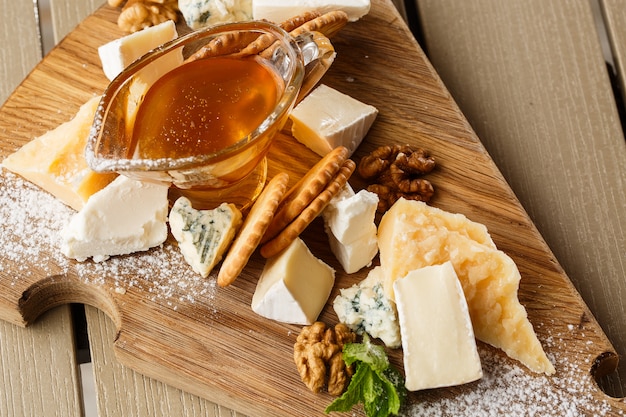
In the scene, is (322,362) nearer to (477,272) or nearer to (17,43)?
(477,272)

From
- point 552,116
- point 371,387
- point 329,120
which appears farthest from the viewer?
point 552,116

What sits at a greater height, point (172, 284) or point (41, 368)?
point (172, 284)

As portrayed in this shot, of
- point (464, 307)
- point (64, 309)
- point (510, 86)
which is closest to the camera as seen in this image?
point (464, 307)

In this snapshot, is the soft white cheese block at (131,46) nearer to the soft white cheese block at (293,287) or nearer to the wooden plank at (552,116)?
the soft white cheese block at (293,287)

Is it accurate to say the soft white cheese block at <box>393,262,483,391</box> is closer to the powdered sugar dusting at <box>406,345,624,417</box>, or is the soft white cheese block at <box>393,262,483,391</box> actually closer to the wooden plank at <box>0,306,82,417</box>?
the powdered sugar dusting at <box>406,345,624,417</box>

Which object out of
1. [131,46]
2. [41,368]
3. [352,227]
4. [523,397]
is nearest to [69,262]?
[41,368]

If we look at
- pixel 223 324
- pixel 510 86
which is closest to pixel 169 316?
pixel 223 324

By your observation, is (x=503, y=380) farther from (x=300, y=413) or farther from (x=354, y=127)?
(x=354, y=127)

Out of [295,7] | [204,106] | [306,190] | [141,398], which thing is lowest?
[141,398]

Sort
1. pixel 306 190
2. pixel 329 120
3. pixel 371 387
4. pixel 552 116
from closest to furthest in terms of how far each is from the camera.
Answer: pixel 371 387 → pixel 306 190 → pixel 329 120 → pixel 552 116
